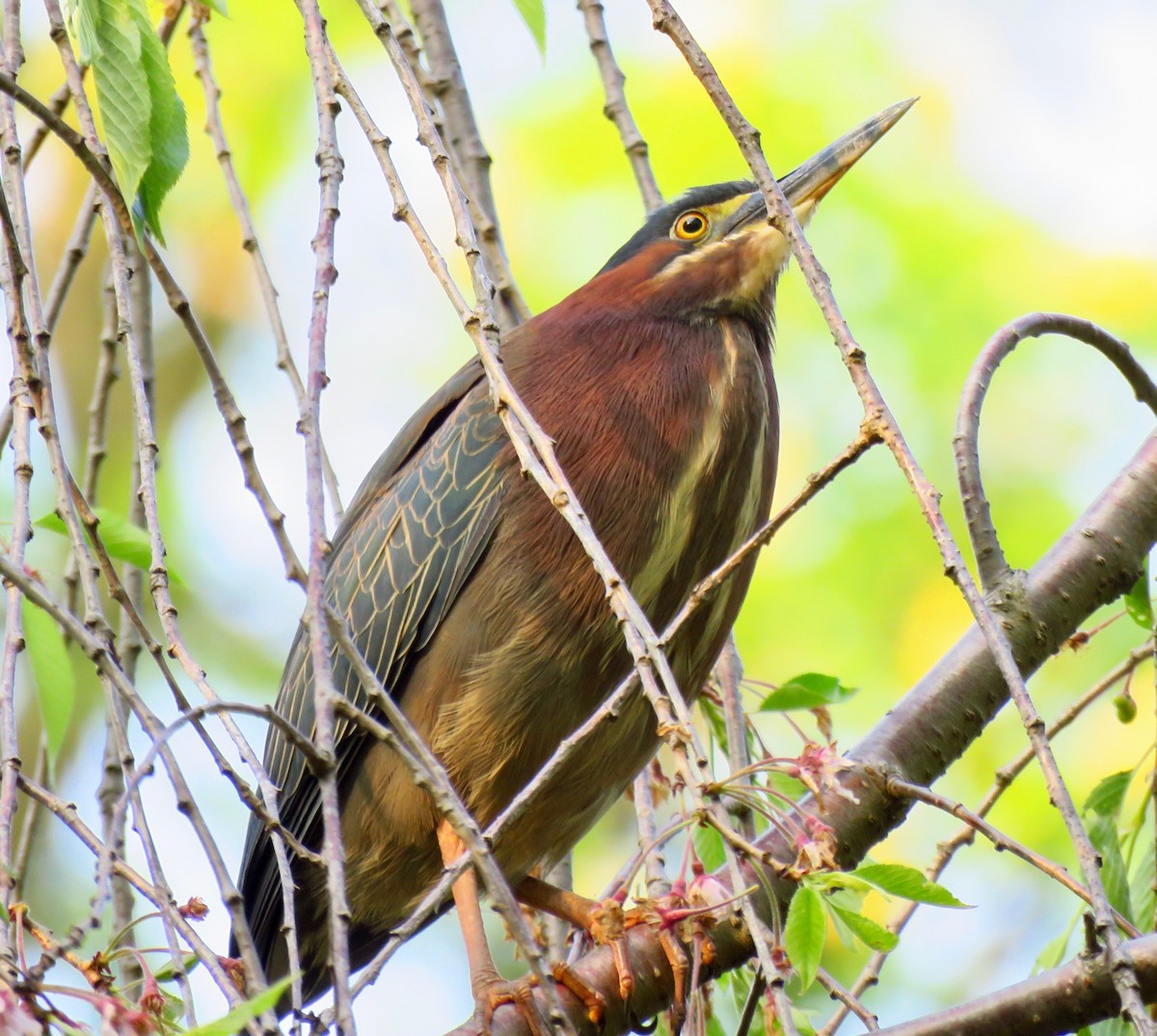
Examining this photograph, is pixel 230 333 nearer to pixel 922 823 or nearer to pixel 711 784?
pixel 922 823

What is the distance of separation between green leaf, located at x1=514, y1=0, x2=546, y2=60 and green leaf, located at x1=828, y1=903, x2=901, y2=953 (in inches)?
74.4

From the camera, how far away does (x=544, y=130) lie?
7430mm

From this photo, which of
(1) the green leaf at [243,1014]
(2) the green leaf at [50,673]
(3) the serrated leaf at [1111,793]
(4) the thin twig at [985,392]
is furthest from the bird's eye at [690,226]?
(1) the green leaf at [243,1014]

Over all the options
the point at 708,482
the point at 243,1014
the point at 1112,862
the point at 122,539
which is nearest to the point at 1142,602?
the point at 1112,862

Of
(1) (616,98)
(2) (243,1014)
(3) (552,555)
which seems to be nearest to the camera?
(2) (243,1014)

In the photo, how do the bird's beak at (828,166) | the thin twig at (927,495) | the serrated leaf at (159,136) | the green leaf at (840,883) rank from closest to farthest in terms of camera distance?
the thin twig at (927,495), the green leaf at (840,883), the serrated leaf at (159,136), the bird's beak at (828,166)

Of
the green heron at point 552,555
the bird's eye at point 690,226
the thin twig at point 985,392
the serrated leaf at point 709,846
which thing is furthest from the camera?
the bird's eye at point 690,226

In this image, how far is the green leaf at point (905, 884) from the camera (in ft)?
Answer: 5.95

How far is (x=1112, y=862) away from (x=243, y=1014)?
2007 millimetres

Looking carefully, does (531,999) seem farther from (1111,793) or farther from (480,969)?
(1111,793)

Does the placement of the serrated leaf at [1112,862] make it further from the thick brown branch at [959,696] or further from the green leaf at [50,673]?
the green leaf at [50,673]

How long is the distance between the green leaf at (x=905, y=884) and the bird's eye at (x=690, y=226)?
2.22m

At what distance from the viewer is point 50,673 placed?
2451mm

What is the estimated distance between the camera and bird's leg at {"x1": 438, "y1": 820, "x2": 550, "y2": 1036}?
9.39 ft
